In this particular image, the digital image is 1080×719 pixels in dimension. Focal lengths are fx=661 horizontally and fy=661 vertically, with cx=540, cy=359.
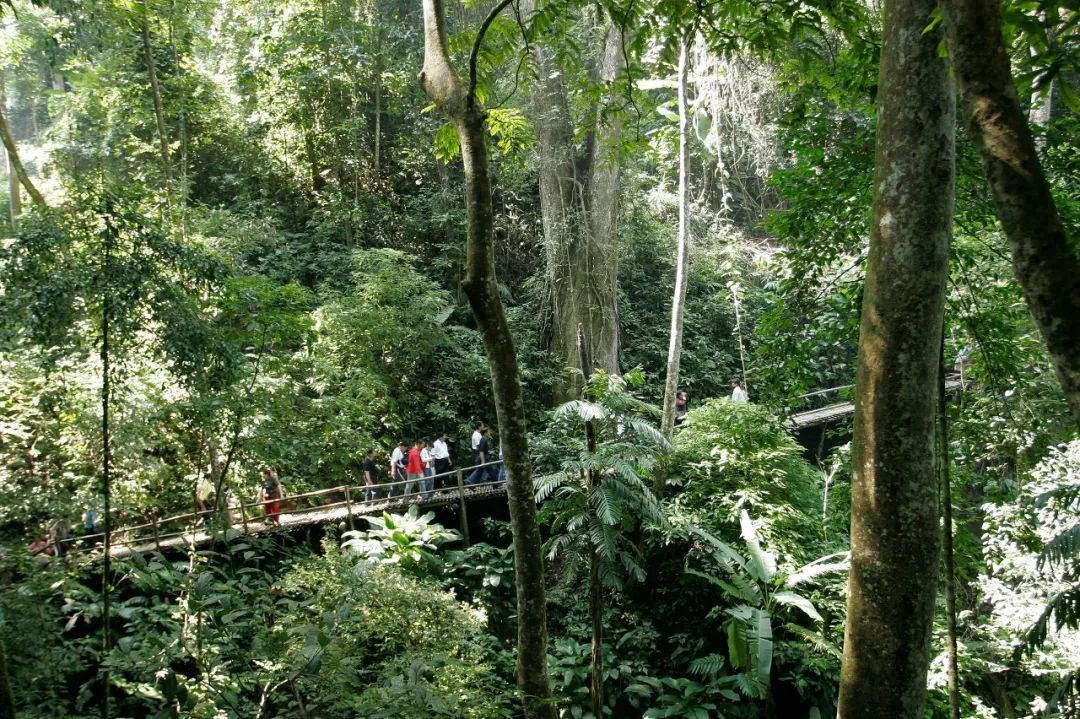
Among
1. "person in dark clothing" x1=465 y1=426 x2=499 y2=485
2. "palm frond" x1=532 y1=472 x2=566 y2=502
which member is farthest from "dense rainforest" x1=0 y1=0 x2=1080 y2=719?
"palm frond" x1=532 y1=472 x2=566 y2=502

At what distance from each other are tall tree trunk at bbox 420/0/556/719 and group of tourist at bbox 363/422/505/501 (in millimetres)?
6861

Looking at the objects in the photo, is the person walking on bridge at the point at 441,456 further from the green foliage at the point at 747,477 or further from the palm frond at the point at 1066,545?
the palm frond at the point at 1066,545

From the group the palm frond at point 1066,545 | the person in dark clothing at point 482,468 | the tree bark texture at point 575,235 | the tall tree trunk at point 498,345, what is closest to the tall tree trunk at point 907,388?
the palm frond at point 1066,545

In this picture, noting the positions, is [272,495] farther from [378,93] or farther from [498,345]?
[378,93]

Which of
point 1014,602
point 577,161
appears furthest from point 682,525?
point 577,161

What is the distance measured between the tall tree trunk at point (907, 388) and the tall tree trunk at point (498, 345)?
176 centimetres

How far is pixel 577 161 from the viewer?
1327 cm

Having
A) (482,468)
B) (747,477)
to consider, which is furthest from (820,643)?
(482,468)

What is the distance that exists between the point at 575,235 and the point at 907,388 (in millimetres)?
10084

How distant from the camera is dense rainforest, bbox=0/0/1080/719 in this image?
2.79 metres

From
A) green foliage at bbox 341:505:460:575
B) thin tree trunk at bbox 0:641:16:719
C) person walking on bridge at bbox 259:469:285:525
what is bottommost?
thin tree trunk at bbox 0:641:16:719

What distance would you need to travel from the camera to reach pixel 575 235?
12500mm

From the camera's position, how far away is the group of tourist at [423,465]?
36.3 ft

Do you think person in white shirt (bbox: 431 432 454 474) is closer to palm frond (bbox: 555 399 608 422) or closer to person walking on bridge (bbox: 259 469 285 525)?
person walking on bridge (bbox: 259 469 285 525)
